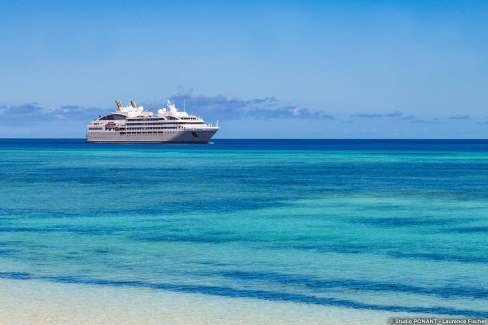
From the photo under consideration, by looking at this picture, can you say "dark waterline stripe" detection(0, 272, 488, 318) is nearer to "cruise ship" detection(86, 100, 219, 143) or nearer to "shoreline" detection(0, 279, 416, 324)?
"shoreline" detection(0, 279, 416, 324)

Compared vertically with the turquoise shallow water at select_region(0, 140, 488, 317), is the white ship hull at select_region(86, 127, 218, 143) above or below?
above

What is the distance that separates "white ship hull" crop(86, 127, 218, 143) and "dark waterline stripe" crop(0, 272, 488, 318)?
127m

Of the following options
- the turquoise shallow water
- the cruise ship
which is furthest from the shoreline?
the cruise ship

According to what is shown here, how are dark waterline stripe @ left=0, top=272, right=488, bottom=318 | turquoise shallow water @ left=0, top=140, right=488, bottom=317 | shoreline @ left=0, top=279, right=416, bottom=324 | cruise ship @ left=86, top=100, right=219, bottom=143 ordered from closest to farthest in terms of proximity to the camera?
shoreline @ left=0, top=279, right=416, bottom=324 < dark waterline stripe @ left=0, top=272, right=488, bottom=318 < turquoise shallow water @ left=0, top=140, right=488, bottom=317 < cruise ship @ left=86, top=100, right=219, bottom=143

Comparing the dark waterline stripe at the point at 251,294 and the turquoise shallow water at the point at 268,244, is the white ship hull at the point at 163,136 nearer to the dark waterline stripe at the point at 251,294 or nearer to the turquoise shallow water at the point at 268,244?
the turquoise shallow water at the point at 268,244

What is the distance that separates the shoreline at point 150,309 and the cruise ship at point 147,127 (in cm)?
12836

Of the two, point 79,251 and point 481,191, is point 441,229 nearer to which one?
point 79,251

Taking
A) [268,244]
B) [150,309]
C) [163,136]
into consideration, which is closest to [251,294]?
[150,309]

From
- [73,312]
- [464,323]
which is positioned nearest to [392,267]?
[464,323]

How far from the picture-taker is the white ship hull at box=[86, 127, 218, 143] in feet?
468

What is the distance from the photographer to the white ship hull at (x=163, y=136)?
143m

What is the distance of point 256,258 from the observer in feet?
57.5

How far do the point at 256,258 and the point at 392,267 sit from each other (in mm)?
3066

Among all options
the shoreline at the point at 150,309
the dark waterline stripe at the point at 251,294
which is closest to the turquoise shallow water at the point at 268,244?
the dark waterline stripe at the point at 251,294
